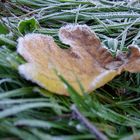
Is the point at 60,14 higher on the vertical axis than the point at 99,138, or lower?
higher

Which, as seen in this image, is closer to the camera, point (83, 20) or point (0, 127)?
point (0, 127)

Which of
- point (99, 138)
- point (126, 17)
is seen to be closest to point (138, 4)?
point (126, 17)

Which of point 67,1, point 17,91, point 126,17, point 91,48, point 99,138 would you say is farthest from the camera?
point 67,1

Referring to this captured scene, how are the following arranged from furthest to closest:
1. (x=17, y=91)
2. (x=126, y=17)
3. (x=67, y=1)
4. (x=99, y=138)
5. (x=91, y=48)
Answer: (x=67, y=1), (x=126, y=17), (x=91, y=48), (x=17, y=91), (x=99, y=138)

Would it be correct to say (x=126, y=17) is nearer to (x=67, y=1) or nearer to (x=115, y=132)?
(x=67, y=1)
